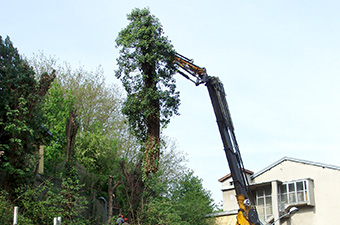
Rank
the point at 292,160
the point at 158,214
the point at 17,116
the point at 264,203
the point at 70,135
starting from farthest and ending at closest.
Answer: the point at 264,203
the point at 292,160
the point at 158,214
the point at 70,135
the point at 17,116

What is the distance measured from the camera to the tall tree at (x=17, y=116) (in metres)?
22.4

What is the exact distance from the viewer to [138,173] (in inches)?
1109

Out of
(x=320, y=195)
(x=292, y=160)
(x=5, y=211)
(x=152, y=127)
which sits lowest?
(x=5, y=211)

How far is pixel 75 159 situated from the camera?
2556 cm

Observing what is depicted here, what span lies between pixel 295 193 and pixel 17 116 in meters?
21.4

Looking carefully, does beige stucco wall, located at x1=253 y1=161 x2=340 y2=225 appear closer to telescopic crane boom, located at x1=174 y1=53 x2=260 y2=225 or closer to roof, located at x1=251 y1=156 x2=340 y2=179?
roof, located at x1=251 y1=156 x2=340 y2=179

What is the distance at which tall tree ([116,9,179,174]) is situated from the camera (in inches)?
1120

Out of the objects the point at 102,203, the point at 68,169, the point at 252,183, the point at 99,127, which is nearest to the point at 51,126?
the point at 99,127

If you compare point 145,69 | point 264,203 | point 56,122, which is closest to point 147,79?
point 145,69

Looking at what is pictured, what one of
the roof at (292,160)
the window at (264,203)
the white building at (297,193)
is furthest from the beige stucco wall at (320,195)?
the window at (264,203)

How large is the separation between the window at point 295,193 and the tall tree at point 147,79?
39.6 ft

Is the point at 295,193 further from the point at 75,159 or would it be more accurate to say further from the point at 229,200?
the point at 75,159

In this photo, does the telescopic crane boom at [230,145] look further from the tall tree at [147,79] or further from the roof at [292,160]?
the roof at [292,160]

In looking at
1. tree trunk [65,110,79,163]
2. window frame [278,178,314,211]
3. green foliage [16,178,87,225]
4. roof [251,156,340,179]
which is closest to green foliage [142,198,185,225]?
green foliage [16,178,87,225]
